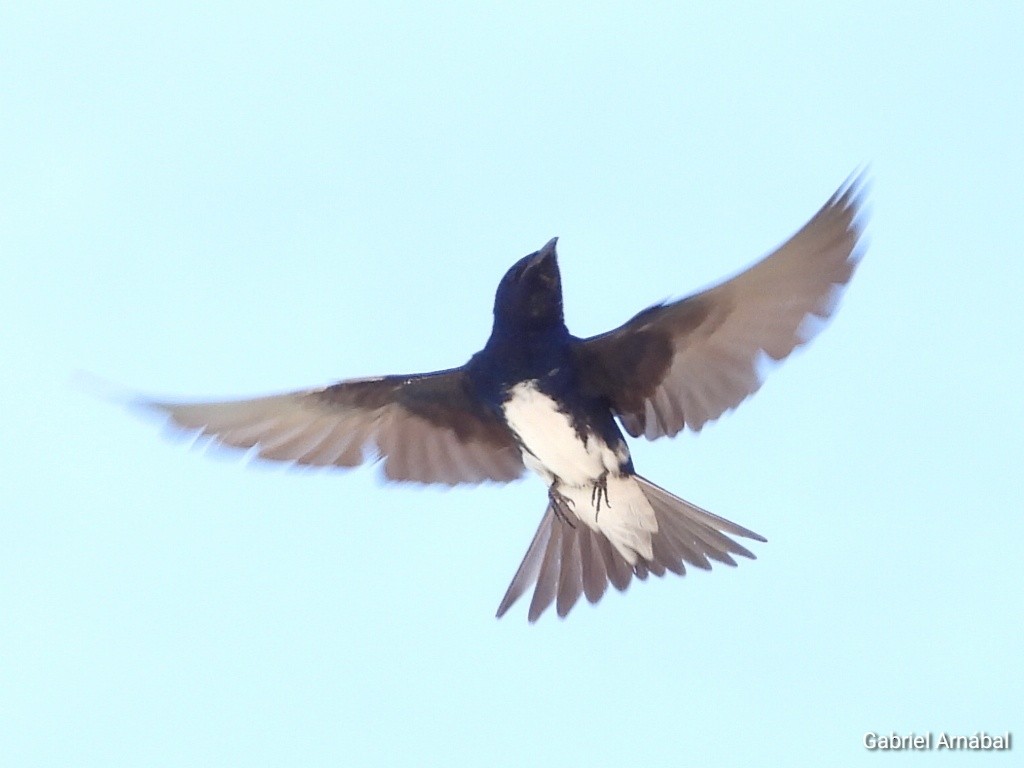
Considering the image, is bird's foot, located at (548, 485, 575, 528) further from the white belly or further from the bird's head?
the bird's head

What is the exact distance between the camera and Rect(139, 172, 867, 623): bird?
22.5 ft

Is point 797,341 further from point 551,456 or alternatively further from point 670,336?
point 551,456

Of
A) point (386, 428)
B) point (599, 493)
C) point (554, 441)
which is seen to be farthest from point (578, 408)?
point (386, 428)

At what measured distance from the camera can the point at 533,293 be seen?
284 inches

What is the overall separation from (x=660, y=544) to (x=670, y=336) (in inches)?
39.6

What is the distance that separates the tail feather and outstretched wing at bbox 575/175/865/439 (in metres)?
0.41

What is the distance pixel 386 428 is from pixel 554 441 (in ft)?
3.38

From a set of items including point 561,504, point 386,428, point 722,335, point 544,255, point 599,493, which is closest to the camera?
point 722,335

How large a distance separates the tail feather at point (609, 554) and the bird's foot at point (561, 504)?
0.08ft

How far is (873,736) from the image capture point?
6285mm

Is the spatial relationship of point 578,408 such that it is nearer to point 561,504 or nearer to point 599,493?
point 599,493

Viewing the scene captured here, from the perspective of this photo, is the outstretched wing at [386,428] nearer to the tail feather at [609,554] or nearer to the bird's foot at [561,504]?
the bird's foot at [561,504]

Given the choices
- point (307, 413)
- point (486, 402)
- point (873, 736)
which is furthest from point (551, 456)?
point (873, 736)

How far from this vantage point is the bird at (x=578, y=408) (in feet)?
22.5
